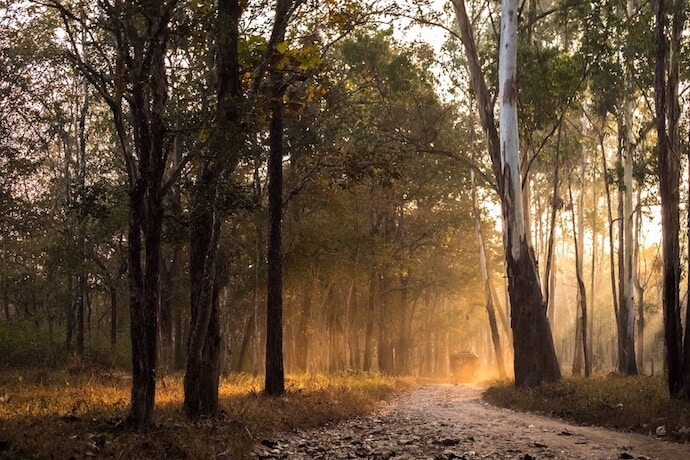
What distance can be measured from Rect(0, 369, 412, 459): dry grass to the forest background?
33.3 inches

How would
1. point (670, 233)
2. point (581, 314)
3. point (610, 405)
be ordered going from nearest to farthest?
point (670, 233) < point (610, 405) < point (581, 314)

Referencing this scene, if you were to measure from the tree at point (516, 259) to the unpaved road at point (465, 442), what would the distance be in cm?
533

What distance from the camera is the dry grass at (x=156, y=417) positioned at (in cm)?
744

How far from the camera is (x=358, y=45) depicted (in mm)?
26547

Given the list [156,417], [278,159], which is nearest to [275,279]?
[278,159]

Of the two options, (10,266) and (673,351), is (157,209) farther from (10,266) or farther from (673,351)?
(10,266)

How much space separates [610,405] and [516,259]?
21.3 ft

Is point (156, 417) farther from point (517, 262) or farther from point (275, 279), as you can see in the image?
point (517, 262)

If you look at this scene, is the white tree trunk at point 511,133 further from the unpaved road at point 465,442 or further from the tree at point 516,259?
the unpaved road at point 465,442

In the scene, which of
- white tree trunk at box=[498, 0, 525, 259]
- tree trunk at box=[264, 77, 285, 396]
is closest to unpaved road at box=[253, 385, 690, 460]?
tree trunk at box=[264, 77, 285, 396]

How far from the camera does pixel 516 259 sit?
63.7 ft

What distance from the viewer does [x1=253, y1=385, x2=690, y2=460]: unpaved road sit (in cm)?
874

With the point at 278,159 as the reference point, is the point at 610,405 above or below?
below

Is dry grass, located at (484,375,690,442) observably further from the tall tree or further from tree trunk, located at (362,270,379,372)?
tree trunk, located at (362,270,379,372)
